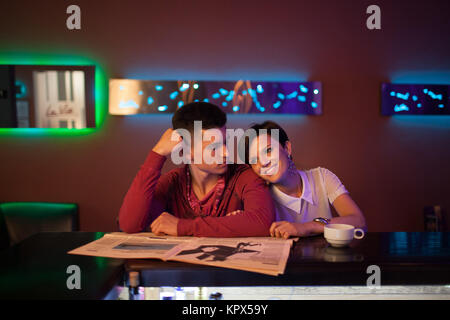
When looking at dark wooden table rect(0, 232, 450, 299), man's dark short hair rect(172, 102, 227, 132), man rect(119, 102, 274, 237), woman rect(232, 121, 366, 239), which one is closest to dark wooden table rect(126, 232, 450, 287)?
dark wooden table rect(0, 232, 450, 299)

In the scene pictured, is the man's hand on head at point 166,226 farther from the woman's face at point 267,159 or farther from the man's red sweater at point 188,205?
the woman's face at point 267,159

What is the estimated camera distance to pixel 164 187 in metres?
1.76

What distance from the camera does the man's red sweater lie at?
136cm

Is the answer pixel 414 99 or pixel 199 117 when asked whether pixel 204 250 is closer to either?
pixel 199 117

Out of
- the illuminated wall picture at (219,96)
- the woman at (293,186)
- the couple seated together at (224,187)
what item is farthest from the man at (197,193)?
the illuminated wall picture at (219,96)

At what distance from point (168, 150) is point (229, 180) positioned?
33 cm

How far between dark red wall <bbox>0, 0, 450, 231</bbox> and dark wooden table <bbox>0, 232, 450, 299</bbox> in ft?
7.05

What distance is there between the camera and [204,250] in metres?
1.12

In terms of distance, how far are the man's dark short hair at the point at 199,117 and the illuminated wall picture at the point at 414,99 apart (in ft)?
6.82

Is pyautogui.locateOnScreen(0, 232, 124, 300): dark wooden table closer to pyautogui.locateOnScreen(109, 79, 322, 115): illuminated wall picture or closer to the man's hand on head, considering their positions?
the man's hand on head
